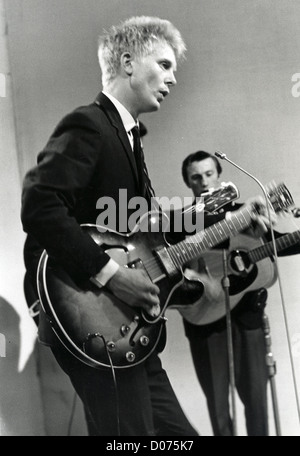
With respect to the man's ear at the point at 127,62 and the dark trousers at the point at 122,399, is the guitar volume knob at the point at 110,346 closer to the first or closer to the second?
the dark trousers at the point at 122,399

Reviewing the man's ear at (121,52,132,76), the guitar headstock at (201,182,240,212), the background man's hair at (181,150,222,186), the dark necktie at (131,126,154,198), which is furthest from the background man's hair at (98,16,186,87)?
the guitar headstock at (201,182,240,212)

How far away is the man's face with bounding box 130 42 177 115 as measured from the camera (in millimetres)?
1561

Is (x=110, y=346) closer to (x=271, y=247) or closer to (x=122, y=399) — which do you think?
(x=122, y=399)

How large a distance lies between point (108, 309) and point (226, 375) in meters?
0.38

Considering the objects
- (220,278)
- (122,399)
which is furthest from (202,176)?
(122,399)

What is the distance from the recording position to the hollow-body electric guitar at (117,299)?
1406 millimetres

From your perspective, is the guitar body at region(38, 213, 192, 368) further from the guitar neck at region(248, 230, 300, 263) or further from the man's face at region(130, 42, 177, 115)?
the man's face at region(130, 42, 177, 115)

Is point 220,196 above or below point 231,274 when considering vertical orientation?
above

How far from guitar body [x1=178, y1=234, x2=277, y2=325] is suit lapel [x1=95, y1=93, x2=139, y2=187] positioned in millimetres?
291


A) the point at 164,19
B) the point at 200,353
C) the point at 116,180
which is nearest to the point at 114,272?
the point at 116,180

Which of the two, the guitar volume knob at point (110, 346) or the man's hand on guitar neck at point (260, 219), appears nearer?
the guitar volume knob at point (110, 346)

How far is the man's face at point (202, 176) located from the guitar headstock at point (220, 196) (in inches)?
0.7

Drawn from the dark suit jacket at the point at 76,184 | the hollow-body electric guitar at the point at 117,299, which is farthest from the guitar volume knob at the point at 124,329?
the dark suit jacket at the point at 76,184

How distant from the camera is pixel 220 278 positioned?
5.10ft
